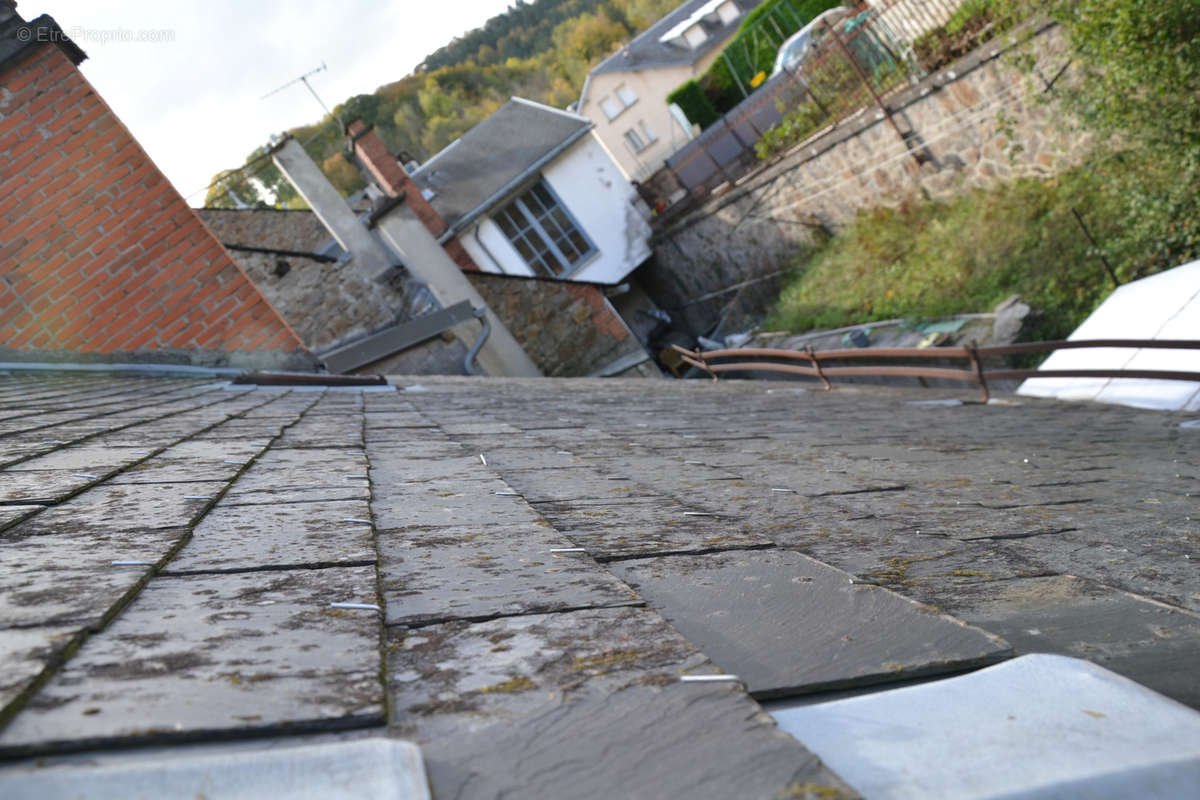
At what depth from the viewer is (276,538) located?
5.90 ft

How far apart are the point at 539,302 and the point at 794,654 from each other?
1841cm

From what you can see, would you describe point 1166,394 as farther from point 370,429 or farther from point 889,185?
point 889,185

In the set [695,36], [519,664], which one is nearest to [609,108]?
[695,36]

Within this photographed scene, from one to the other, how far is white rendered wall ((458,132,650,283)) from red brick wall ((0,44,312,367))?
19.2m

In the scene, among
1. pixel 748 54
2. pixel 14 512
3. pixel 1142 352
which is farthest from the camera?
pixel 748 54

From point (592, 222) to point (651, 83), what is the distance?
59.0 feet

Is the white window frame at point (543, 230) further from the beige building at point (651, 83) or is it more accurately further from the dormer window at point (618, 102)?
the dormer window at point (618, 102)

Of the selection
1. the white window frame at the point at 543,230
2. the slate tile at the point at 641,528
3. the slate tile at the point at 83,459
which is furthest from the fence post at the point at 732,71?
the slate tile at the point at 641,528

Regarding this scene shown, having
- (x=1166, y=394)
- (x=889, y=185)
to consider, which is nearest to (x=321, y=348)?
(x=889, y=185)

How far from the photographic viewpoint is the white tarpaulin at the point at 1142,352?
22.6ft

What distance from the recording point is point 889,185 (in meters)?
15.5

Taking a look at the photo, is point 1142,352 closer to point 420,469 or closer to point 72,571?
point 420,469

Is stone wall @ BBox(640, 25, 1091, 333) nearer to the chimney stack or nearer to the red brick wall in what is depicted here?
the chimney stack

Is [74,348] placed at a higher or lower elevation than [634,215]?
higher
